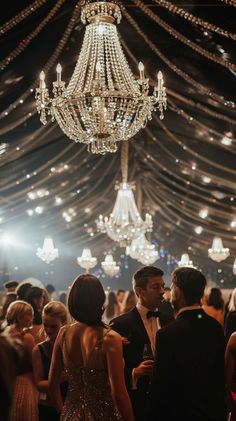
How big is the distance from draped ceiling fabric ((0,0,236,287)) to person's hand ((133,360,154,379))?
342 centimetres

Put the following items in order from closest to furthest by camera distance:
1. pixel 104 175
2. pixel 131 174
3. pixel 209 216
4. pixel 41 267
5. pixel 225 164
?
pixel 225 164
pixel 104 175
pixel 131 174
pixel 209 216
pixel 41 267

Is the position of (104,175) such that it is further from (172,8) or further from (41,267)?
(41,267)

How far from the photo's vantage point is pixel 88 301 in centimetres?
418

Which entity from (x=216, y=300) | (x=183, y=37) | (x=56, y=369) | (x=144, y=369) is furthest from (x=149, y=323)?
(x=216, y=300)

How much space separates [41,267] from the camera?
3425 cm

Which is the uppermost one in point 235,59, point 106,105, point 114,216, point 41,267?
point 235,59

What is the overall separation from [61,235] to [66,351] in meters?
21.2

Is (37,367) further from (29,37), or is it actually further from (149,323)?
(29,37)

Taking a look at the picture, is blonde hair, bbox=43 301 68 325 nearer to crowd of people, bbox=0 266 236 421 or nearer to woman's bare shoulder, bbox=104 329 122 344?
crowd of people, bbox=0 266 236 421

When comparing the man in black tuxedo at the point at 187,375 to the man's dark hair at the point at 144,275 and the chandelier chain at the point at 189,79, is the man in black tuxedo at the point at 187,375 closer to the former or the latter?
the man's dark hair at the point at 144,275

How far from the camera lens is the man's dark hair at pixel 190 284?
4.23 metres

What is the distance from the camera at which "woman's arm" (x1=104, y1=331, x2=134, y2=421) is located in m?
4.07

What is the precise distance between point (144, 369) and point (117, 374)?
65 centimetres

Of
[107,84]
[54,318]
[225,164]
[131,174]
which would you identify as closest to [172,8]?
[107,84]
